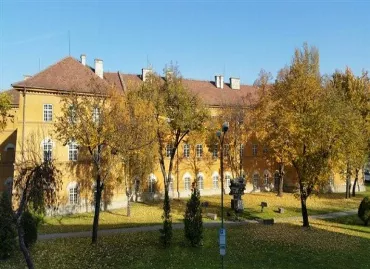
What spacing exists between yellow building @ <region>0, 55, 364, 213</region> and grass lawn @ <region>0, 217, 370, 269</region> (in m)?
11.6

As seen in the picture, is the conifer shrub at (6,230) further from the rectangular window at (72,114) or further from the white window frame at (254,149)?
the white window frame at (254,149)

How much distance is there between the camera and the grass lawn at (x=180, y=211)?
27812mm

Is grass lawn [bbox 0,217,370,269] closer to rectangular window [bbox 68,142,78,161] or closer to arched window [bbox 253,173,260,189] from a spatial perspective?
rectangular window [bbox 68,142,78,161]

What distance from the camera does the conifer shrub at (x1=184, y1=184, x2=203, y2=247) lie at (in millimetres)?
20344

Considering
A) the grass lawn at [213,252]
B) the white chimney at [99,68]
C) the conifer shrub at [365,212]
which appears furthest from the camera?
the white chimney at [99,68]

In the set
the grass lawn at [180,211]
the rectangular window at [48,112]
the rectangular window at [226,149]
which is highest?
the rectangular window at [48,112]

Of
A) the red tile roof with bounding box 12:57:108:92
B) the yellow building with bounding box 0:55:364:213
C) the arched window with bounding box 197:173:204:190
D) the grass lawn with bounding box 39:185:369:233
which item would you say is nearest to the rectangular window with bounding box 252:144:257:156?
the yellow building with bounding box 0:55:364:213

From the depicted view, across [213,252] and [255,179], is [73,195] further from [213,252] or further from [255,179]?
[255,179]

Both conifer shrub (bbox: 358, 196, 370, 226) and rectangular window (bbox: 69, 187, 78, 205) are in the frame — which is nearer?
conifer shrub (bbox: 358, 196, 370, 226)

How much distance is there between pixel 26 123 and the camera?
1257 inches

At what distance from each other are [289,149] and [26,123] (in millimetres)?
22373

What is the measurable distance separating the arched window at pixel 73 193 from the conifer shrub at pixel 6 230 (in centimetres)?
1491

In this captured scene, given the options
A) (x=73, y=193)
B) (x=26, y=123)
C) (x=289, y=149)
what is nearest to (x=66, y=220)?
(x=73, y=193)

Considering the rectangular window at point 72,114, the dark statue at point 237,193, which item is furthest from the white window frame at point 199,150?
the rectangular window at point 72,114
